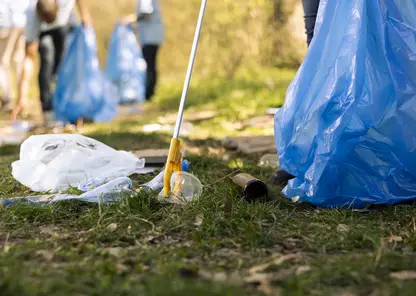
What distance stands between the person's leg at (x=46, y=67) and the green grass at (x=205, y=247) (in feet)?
10.1

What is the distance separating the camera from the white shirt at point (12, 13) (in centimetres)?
692

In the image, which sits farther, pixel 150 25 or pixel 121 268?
pixel 150 25

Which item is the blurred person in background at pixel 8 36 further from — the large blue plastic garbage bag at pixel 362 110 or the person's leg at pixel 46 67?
the large blue plastic garbage bag at pixel 362 110

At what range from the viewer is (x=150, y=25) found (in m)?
7.05

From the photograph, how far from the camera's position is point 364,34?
90.2 inches

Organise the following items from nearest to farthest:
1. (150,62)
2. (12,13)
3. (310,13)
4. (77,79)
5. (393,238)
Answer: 1. (393,238)
2. (310,13)
3. (77,79)
4. (12,13)
5. (150,62)

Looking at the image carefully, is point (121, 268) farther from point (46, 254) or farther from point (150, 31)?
point (150, 31)

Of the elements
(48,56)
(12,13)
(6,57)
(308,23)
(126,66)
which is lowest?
(126,66)

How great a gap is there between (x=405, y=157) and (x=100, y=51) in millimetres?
9545

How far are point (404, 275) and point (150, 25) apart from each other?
580 centimetres

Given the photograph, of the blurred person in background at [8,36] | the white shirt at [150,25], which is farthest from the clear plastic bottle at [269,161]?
the blurred person in background at [8,36]

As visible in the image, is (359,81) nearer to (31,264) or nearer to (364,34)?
(364,34)

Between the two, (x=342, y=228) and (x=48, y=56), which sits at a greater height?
(x=48, y=56)

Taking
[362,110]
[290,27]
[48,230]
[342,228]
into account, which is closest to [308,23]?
[362,110]
